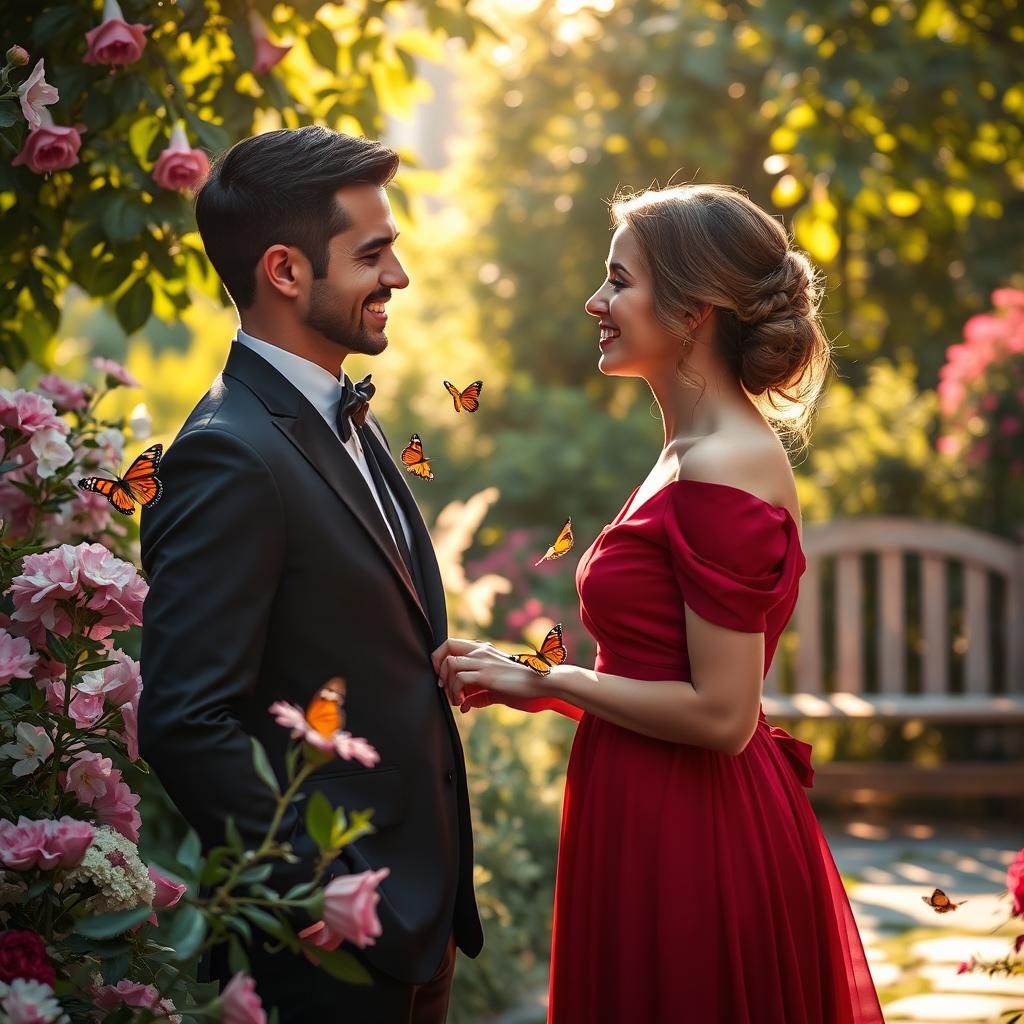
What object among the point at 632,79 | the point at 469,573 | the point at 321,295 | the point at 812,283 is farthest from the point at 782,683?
the point at 321,295

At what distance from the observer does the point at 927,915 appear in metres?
4.83

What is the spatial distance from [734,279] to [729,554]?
55 cm

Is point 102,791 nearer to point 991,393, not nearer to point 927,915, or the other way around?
point 927,915

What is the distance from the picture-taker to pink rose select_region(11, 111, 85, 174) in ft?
8.03

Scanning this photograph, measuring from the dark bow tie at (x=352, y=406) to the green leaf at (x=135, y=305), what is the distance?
0.94 metres

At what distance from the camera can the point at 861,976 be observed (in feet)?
8.16

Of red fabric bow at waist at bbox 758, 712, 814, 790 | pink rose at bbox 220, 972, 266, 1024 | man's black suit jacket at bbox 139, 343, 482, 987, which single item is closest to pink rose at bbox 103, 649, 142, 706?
man's black suit jacket at bbox 139, 343, 482, 987

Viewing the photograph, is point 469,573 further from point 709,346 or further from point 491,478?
point 709,346

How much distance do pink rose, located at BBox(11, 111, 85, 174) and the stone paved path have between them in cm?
265

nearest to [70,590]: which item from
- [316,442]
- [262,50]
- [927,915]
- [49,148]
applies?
[316,442]

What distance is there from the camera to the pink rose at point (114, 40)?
2566 mm

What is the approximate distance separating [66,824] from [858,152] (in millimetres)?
4022

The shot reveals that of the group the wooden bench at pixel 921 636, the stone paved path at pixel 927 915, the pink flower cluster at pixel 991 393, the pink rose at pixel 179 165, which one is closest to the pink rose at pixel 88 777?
the pink rose at pixel 179 165

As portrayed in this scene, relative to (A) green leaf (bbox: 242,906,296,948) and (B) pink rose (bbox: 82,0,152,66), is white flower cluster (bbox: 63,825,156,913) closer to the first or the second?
(A) green leaf (bbox: 242,906,296,948)
